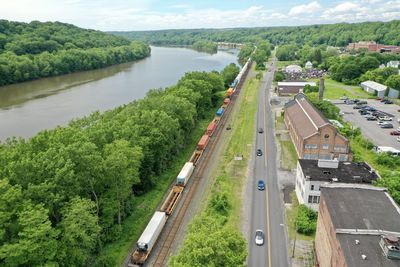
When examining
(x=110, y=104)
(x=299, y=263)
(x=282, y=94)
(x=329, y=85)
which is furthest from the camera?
(x=329, y=85)

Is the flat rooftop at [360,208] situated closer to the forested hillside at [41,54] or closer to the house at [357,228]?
the house at [357,228]

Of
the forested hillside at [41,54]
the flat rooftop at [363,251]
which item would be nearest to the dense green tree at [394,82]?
the flat rooftop at [363,251]

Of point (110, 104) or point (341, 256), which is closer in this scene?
point (341, 256)

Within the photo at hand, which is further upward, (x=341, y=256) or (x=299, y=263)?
(x=341, y=256)

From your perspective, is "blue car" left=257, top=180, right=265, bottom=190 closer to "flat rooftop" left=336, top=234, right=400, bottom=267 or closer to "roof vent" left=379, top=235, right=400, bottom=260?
"flat rooftop" left=336, top=234, right=400, bottom=267

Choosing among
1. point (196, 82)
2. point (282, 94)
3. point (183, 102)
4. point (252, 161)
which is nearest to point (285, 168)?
point (252, 161)

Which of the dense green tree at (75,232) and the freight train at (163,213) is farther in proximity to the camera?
the freight train at (163,213)

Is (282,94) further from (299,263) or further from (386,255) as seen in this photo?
(386,255)
